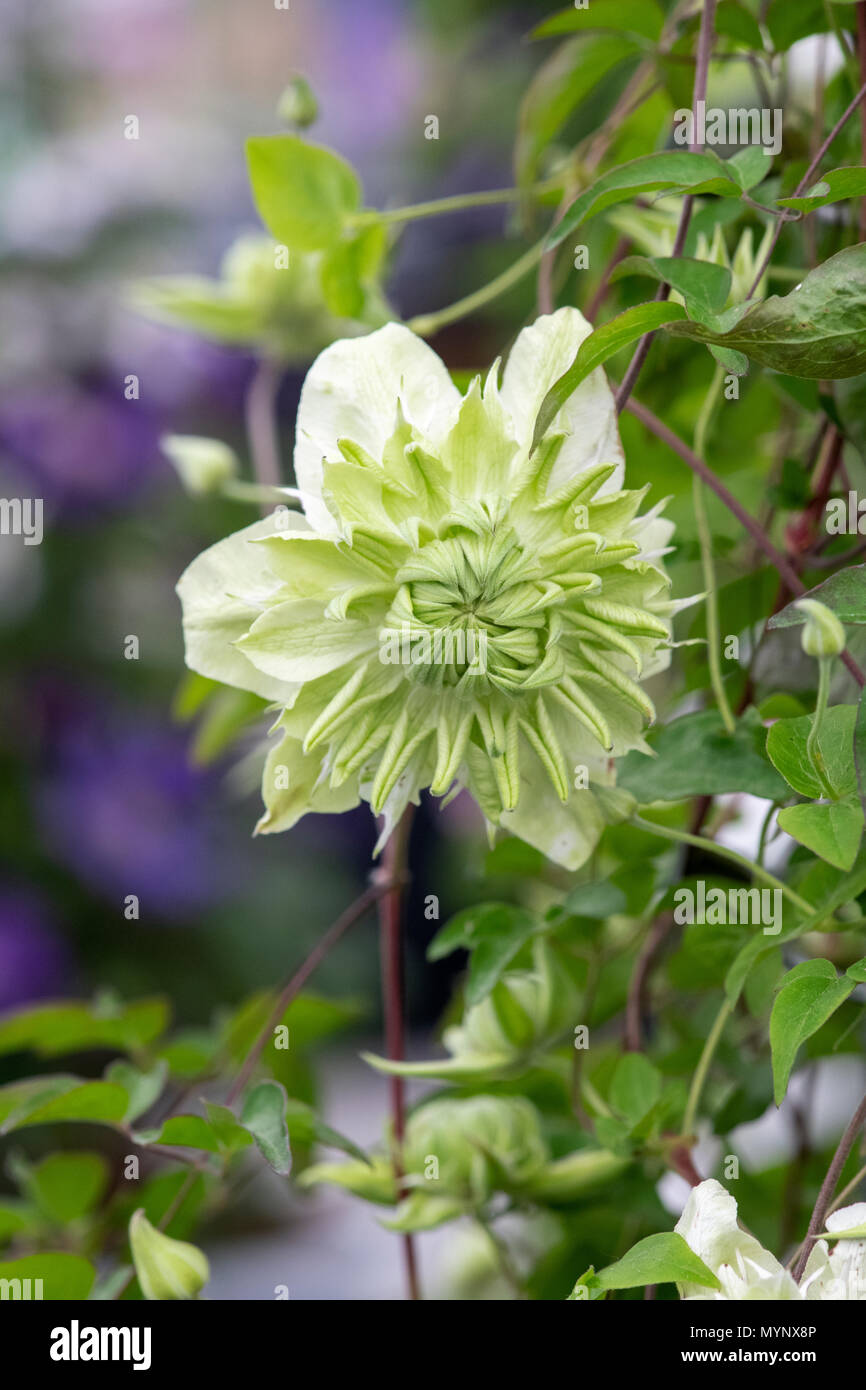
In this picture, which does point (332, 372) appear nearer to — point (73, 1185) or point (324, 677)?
point (324, 677)

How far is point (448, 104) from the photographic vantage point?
34.5 inches

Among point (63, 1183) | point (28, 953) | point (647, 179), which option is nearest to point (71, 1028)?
point (63, 1183)

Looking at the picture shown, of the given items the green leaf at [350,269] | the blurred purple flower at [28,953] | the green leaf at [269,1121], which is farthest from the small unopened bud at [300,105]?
the blurred purple flower at [28,953]

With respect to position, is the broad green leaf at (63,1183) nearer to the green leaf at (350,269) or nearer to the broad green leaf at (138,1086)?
the broad green leaf at (138,1086)

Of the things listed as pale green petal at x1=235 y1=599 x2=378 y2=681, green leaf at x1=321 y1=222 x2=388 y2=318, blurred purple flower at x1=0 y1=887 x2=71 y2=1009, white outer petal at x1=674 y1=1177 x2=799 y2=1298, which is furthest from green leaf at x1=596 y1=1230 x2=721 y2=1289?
blurred purple flower at x1=0 y1=887 x2=71 y2=1009

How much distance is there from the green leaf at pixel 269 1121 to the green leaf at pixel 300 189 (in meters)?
0.19

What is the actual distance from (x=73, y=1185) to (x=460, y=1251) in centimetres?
14

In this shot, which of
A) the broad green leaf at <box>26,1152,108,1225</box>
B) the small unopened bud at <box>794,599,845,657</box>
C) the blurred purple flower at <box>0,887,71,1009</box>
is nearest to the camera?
the small unopened bud at <box>794,599,845,657</box>

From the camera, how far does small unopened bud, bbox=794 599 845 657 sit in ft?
0.59

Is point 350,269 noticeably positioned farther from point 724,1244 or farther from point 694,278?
point 724,1244

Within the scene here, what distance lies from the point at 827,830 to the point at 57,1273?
184 millimetres

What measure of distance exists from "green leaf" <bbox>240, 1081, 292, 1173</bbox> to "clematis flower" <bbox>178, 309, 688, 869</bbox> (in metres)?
0.06

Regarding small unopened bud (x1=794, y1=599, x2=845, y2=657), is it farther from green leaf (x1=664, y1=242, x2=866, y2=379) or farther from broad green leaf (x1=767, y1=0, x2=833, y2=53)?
broad green leaf (x1=767, y1=0, x2=833, y2=53)

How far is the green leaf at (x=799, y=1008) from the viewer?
0.65ft
